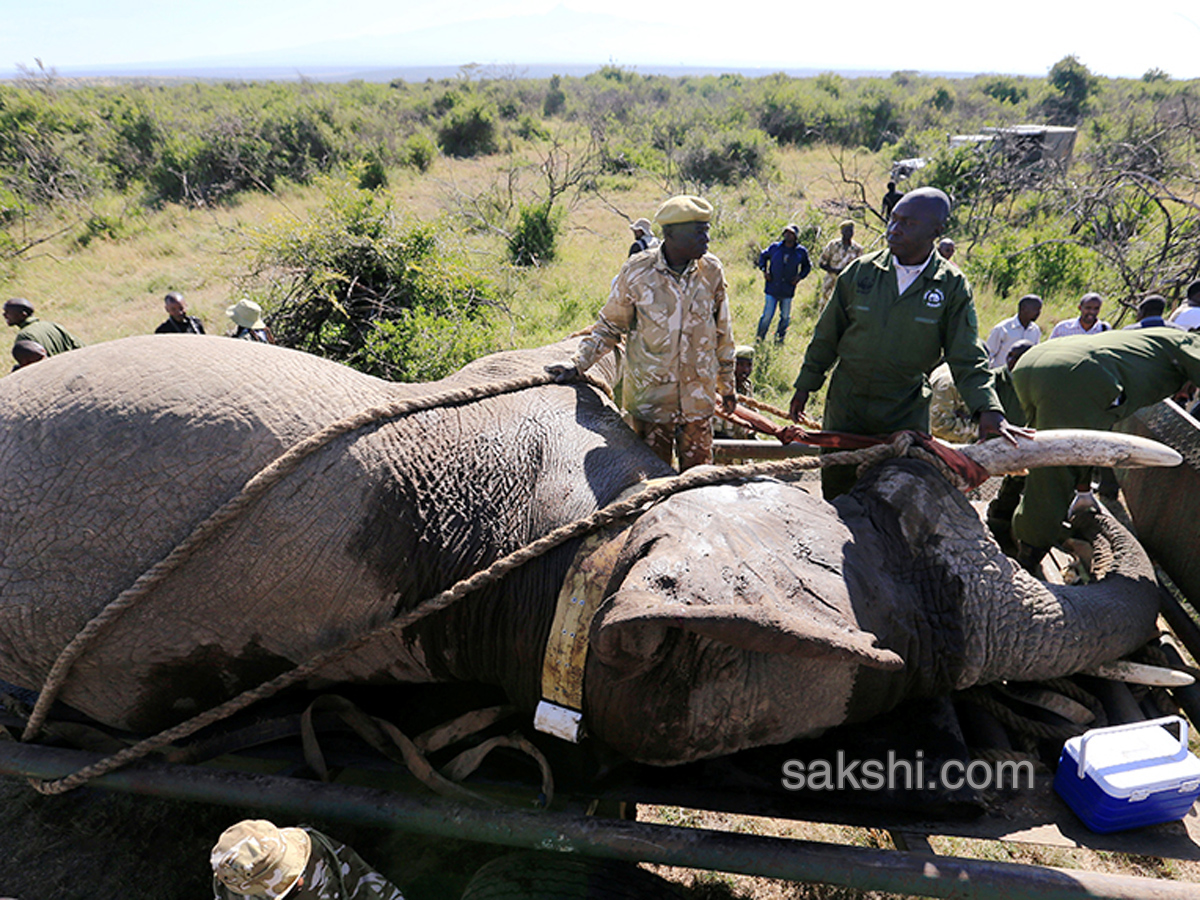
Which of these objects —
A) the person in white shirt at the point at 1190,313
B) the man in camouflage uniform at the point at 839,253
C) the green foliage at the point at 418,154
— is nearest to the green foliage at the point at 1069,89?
the green foliage at the point at 418,154

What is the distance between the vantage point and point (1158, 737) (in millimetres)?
2418

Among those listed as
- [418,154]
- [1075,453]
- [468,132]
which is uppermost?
[468,132]

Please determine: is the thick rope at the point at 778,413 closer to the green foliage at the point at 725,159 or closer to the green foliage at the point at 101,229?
the green foliage at the point at 101,229

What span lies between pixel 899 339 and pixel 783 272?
6272 millimetres

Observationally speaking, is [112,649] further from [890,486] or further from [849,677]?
[890,486]

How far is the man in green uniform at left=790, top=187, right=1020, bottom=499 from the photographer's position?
329cm

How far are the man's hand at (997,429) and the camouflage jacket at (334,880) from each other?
2.79 m

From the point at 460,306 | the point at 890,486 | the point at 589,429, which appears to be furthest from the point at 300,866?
the point at 460,306

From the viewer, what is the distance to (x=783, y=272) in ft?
31.0

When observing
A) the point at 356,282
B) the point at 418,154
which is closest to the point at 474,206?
the point at 356,282

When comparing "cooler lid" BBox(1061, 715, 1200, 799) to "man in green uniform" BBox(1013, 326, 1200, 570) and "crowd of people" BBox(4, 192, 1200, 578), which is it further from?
"man in green uniform" BBox(1013, 326, 1200, 570)

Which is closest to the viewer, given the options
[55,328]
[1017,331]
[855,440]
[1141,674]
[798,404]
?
[1141,674]

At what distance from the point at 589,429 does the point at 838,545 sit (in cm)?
112

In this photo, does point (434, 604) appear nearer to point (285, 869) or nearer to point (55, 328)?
point (285, 869)
